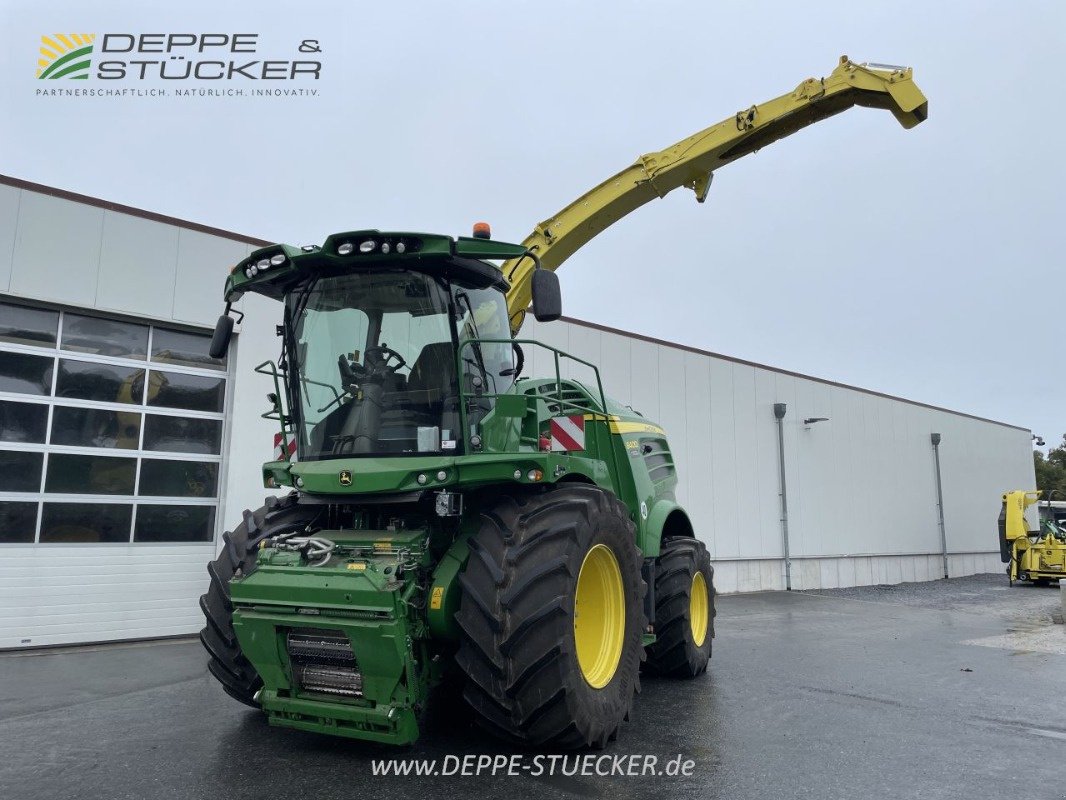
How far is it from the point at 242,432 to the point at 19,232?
3453 millimetres

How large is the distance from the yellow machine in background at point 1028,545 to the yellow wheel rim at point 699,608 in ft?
60.9

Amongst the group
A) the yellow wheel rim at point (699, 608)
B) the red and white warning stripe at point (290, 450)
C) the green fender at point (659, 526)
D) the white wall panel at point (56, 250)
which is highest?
the white wall panel at point (56, 250)

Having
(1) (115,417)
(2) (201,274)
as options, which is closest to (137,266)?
(2) (201,274)

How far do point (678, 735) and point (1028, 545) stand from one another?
2161 cm

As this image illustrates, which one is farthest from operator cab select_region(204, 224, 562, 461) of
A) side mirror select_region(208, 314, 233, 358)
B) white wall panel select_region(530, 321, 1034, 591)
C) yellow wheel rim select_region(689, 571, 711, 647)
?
white wall panel select_region(530, 321, 1034, 591)

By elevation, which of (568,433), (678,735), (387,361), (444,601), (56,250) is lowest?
(678,735)

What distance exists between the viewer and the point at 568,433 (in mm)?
5203

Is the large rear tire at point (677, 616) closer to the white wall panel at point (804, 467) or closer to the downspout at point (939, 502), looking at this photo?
the white wall panel at point (804, 467)

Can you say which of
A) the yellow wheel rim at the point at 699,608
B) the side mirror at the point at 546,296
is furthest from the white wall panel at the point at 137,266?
the yellow wheel rim at the point at 699,608

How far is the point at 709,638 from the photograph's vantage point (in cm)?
776

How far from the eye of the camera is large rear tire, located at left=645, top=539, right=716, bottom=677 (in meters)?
7.03

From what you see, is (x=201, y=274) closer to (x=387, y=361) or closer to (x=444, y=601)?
(x=387, y=361)

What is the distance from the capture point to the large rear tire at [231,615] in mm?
4949

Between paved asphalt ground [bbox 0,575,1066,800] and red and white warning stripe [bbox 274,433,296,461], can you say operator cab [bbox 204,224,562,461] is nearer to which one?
red and white warning stripe [bbox 274,433,296,461]
